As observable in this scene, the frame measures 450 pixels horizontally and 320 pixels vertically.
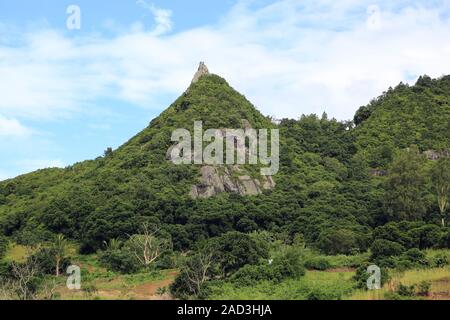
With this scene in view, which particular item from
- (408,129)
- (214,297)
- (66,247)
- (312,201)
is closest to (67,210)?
(66,247)

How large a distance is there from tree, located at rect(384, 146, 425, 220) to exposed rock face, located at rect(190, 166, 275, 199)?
17181 mm

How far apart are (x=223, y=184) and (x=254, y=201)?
552 centimetres

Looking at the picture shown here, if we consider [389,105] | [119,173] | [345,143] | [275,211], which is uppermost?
[389,105]

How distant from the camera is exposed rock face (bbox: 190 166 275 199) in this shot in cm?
6938

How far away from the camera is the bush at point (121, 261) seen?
46938 millimetres

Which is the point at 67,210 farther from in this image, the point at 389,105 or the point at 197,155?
the point at 389,105

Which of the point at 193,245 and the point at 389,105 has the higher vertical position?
the point at 389,105

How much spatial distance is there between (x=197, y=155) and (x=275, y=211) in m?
16.4

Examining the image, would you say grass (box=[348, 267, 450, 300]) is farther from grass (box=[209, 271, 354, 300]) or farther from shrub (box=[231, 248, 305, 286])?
shrub (box=[231, 248, 305, 286])

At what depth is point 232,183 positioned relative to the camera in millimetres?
Result: 70500

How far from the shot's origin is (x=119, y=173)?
7444 centimetres
